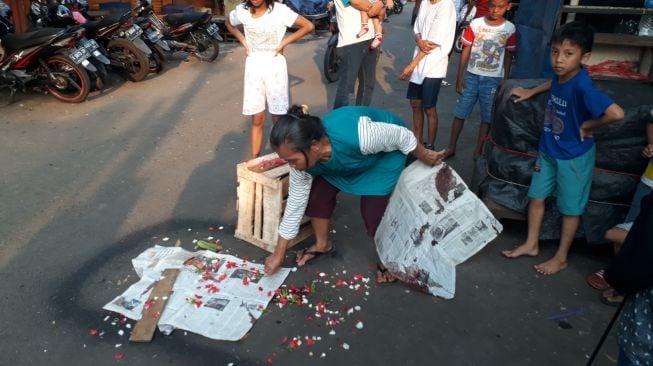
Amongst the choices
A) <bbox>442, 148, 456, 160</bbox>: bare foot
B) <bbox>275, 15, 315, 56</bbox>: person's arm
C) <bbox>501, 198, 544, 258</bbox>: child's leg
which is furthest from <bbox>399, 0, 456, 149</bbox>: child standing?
<bbox>501, 198, 544, 258</bbox>: child's leg

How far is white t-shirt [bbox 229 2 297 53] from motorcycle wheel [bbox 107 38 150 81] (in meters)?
3.38

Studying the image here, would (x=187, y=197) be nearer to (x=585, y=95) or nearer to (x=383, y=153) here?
(x=383, y=153)

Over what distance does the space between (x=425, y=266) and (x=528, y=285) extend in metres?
0.71

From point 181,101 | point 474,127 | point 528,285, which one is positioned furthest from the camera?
point 181,101

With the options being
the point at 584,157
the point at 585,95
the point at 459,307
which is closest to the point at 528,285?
the point at 459,307

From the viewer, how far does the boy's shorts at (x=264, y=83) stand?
4.10 m

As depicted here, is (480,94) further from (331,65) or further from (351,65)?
(331,65)

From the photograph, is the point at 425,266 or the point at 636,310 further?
the point at 425,266

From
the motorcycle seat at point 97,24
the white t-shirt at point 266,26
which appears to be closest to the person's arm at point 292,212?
the white t-shirt at point 266,26

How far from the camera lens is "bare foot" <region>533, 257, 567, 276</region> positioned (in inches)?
124

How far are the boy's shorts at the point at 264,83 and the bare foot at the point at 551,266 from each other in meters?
2.30

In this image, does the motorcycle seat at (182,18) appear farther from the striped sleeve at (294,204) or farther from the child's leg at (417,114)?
the striped sleeve at (294,204)

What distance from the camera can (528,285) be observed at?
10.0ft

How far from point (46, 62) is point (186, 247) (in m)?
4.19
